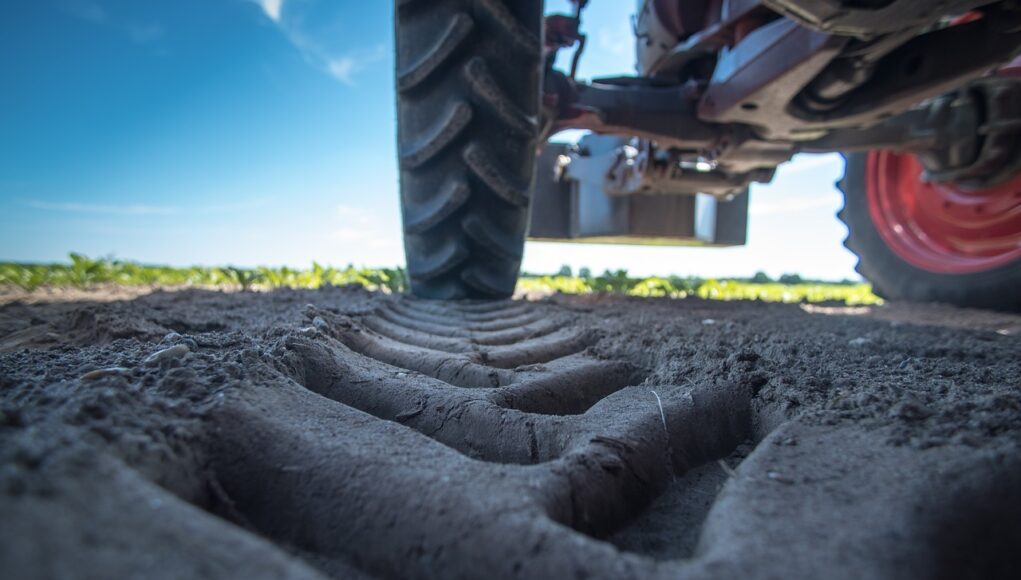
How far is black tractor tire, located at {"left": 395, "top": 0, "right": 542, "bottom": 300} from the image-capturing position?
1574 mm

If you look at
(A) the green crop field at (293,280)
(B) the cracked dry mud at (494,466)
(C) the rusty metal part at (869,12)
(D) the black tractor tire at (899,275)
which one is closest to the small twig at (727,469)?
(B) the cracked dry mud at (494,466)

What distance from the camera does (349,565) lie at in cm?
47

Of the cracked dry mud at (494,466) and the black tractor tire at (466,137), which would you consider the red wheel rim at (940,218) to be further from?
the black tractor tire at (466,137)

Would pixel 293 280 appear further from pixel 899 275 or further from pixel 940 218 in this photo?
pixel 940 218

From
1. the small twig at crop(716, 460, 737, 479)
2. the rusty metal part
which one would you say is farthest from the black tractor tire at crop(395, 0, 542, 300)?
the small twig at crop(716, 460, 737, 479)

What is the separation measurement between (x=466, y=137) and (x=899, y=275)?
2.71 meters

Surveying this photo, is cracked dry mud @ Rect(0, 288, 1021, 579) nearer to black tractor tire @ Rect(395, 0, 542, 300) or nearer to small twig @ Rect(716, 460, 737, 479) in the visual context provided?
small twig @ Rect(716, 460, 737, 479)

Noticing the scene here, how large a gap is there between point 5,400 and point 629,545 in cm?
64

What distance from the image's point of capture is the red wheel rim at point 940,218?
2613mm

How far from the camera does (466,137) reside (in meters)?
1.71

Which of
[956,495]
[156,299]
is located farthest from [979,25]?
[156,299]

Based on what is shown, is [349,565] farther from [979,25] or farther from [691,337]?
[979,25]

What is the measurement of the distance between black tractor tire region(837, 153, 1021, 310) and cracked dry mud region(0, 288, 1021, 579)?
1980 mm

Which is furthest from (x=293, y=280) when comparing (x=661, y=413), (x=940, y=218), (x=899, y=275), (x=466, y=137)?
(x=940, y=218)
